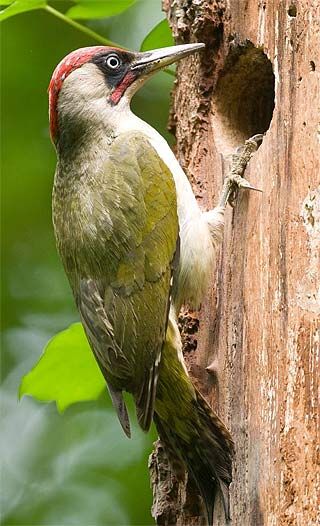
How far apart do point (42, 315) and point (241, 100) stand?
2902mm

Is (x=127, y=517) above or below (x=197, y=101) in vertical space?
below

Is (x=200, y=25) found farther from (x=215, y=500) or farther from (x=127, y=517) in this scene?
(x=127, y=517)

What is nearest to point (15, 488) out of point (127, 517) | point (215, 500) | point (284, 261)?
point (127, 517)

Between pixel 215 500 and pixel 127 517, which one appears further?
pixel 127 517

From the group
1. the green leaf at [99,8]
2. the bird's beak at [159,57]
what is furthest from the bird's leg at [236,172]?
the green leaf at [99,8]

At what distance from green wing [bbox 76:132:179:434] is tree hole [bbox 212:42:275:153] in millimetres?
368

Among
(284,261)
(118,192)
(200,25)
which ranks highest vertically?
(200,25)

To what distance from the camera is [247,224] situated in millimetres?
4367

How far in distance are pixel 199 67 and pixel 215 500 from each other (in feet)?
6.23

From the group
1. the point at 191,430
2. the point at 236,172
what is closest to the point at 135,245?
the point at 236,172

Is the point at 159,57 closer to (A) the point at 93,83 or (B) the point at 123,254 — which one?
(A) the point at 93,83

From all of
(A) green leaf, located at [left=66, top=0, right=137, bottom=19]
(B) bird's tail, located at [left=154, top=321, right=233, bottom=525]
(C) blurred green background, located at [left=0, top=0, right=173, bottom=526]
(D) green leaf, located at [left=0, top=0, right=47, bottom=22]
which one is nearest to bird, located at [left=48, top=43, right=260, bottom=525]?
(B) bird's tail, located at [left=154, top=321, right=233, bottom=525]

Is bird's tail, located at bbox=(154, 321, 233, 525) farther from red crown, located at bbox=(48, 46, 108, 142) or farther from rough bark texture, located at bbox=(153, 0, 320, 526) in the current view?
red crown, located at bbox=(48, 46, 108, 142)

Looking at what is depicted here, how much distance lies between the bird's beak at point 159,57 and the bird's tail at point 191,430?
1218mm
